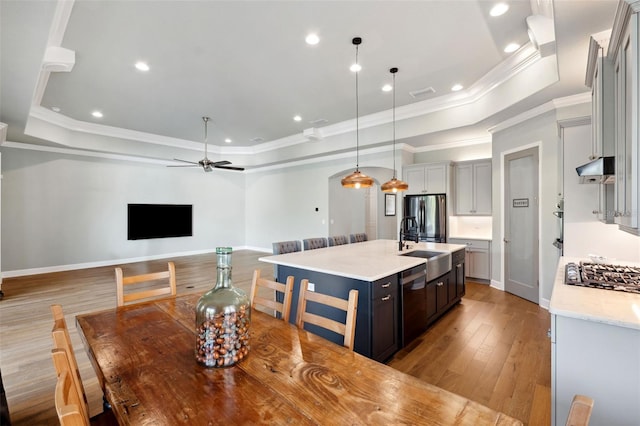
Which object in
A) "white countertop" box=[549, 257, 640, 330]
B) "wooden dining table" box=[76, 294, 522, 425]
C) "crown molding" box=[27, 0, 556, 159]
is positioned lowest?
"wooden dining table" box=[76, 294, 522, 425]

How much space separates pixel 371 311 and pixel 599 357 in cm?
137

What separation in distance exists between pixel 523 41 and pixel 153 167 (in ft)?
27.6

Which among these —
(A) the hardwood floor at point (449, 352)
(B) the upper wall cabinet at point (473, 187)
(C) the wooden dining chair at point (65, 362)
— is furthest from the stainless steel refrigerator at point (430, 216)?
(C) the wooden dining chair at point (65, 362)

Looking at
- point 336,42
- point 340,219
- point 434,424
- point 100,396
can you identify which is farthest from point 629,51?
point 340,219

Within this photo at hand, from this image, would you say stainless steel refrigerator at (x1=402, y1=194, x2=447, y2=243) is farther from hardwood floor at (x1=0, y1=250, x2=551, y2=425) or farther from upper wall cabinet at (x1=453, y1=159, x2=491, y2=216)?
hardwood floor at (x1=0, y1=250, x2=551, y2=425)

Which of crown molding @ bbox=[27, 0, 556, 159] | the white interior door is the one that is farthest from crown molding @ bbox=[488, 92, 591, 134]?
crown molding @ bbox=[27, 0, 556, 159]

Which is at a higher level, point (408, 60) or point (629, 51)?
point (408, 60)

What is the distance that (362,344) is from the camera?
243cm

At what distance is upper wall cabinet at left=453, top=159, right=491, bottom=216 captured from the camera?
550 centimetres

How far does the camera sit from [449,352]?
285 centimetres

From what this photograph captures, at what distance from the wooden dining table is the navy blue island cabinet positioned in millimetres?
1099

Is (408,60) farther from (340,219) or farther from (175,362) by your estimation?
(340,219)

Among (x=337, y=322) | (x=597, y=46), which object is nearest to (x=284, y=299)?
(x=337, y=322)

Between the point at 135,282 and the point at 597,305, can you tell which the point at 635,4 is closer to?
the point at 597,305
